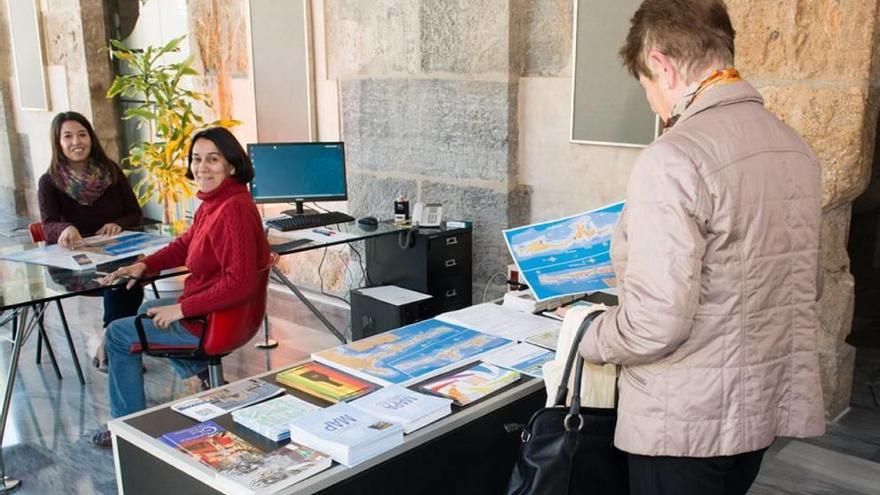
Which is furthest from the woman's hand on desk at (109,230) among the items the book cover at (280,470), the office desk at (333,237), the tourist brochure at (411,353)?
the book cover at (280,470)

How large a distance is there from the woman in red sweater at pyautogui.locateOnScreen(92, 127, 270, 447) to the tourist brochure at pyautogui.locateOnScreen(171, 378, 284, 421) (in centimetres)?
86

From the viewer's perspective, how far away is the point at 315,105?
5051 millimetres

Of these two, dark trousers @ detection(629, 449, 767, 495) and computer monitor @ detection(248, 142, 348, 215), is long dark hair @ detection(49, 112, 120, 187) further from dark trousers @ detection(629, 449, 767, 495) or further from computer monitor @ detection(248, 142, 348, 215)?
dark trousers @ detection(629, 449, 767, 495)

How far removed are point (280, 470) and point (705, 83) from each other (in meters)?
1.08

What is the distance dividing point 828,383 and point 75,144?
3.65 metres

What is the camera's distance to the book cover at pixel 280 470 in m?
1.45

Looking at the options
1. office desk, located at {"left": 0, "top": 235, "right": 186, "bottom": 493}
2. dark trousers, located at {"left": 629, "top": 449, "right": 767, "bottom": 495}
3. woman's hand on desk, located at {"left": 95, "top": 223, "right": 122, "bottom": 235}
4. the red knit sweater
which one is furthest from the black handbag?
woman's hand on desk, located at {"left": 95, "top": 223, "right": 122, "bottom": 235}

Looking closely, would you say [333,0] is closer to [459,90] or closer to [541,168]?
[459,90]

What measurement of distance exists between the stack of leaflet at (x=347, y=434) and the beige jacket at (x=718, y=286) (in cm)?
48

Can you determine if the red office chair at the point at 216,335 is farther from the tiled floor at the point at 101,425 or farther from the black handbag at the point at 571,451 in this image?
the black handbag at the point at 571,451

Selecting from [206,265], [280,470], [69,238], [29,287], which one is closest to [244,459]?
[280,470]

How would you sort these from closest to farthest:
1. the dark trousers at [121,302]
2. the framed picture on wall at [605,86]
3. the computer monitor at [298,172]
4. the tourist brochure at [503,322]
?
the tourist brochure at [503,322]
the framed picture on wall at [605,86]
the dark trousers at [121,302]
the computer monitor at [298,172]

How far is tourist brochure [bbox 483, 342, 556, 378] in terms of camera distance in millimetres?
2005

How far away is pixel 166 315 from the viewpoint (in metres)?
2.77
